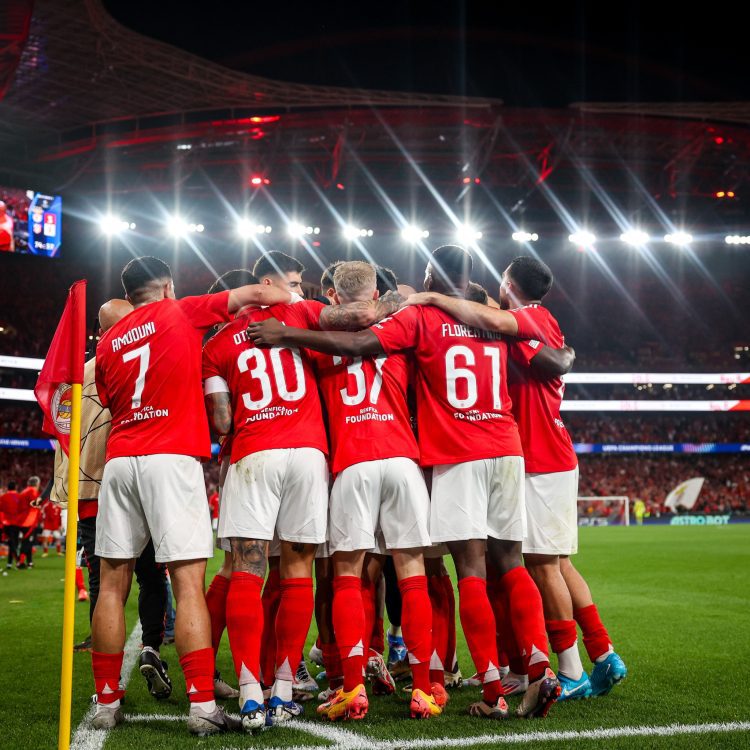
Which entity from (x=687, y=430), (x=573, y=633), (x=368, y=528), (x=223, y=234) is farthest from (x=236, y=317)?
(x=687, y=430)

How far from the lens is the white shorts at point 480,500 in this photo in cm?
434

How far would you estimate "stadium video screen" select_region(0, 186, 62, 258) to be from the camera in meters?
30.0

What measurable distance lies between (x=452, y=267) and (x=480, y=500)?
1408 mm

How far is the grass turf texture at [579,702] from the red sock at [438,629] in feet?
0.74

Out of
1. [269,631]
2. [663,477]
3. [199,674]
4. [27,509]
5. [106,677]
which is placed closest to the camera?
[199,674]

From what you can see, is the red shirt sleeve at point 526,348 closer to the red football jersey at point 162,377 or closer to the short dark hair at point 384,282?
the short dark hair at point 384,282

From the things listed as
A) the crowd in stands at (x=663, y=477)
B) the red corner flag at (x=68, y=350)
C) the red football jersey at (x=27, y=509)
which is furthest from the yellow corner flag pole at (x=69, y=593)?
the crowd in stands at (x=663, y=477)

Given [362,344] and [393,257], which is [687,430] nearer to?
[393,257]

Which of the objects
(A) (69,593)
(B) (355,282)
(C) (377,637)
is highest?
(B) (355,282)

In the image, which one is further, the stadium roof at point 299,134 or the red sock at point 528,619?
the stadium roof at point 299,134

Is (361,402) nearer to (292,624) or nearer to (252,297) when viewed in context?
(252,297)

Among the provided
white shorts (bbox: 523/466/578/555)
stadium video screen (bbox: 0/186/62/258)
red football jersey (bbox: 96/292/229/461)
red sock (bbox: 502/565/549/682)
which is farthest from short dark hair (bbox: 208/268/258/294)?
stadium video screen (bbox: 0/186/62/258)

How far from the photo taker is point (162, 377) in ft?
14.4

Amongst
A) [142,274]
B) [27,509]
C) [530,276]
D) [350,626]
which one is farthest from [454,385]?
[27,509]
